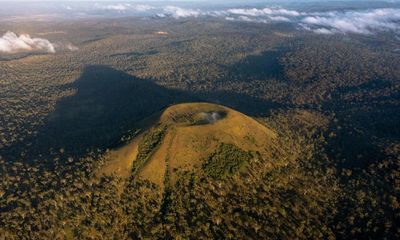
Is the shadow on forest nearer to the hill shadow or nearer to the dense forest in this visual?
the hill shadow

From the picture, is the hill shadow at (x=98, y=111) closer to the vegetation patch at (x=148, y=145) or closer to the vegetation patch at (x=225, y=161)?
the vegetation patch at (x=148, y=145)

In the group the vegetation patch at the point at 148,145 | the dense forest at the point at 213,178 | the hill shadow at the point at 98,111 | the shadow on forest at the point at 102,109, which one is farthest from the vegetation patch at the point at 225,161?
the shadow on forest at the point at 102,109

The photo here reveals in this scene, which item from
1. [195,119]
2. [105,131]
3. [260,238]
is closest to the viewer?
[260,238]

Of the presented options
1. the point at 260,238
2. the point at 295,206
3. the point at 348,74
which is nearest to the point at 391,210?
the point at 295,206

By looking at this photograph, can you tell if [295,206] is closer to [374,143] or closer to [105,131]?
[374,143]

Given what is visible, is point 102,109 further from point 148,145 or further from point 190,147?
point 190,147

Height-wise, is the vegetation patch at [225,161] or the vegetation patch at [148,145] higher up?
the vegetation patch at [148,145]
